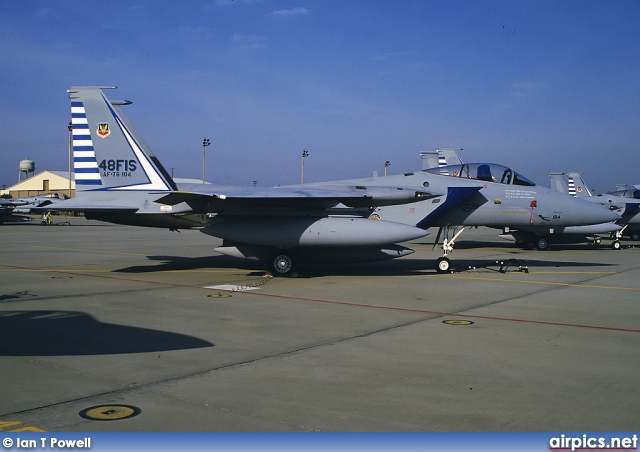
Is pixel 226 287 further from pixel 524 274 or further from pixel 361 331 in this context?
pixel 524 274

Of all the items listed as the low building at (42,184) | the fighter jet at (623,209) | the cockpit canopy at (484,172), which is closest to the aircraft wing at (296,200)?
the cockpit canopy at (484,172)

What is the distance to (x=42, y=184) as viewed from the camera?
3954 inches

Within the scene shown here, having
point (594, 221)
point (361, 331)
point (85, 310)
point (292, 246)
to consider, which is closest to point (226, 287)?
point (292, 246)

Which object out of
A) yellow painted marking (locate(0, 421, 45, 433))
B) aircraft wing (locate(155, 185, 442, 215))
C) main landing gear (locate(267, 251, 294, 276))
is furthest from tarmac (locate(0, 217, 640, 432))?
aircraft wing (locate(155, 185, 442, 215))

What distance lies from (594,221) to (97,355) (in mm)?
15241

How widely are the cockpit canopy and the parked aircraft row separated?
0.03 meters

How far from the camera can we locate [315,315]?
8695mm

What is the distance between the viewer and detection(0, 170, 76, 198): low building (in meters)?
97.1

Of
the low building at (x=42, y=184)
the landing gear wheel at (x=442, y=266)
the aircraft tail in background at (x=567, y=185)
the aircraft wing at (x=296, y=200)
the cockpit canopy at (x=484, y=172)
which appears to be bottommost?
the landing gear wheel at (x=442, y=266)

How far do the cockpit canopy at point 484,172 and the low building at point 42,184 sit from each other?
3662 inches

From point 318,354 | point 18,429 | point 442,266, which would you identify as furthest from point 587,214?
point 18,429

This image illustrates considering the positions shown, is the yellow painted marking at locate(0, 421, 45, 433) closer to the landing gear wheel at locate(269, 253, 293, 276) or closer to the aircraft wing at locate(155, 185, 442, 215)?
the aircraft wing at locate(155, 185, 442, 215)

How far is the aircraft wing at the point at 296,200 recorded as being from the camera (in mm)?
12859

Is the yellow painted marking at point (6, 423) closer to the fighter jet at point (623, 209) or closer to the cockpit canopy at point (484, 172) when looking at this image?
the cockpit canopy at point (484, 172)
